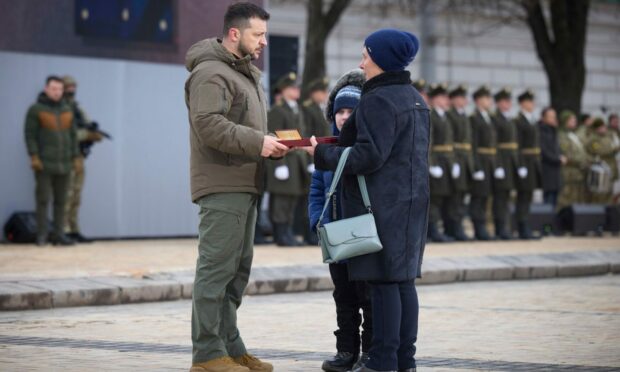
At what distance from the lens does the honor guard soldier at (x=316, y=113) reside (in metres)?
18.4

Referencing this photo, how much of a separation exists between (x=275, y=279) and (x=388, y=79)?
243 inches

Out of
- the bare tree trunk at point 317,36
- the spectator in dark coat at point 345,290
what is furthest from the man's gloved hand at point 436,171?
the spectator in dark coat at point 345,290

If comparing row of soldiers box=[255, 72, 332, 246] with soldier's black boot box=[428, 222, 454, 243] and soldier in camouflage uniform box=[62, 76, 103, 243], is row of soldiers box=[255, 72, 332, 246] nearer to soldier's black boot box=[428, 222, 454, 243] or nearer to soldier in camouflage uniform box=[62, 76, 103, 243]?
soldier in camouflage uniform box=[62, 76, 103, 243]

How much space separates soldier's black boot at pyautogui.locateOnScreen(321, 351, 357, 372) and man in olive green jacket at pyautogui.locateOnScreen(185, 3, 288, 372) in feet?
1.73

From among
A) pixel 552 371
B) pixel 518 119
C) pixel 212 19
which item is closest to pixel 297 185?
pixel 212 19

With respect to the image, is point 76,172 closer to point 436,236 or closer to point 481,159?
point 436,236

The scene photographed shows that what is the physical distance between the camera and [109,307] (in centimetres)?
1177

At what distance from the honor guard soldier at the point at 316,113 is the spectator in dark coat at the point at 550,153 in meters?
4.97

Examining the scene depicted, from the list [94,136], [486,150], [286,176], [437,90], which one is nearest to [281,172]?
[286,176]

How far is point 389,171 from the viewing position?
722cm

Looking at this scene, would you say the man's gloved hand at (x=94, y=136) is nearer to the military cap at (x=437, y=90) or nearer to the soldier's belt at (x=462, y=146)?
the military cap at (x=437, y=90)

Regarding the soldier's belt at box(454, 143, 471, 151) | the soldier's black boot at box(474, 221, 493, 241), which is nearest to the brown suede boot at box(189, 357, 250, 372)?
the soldier's belt at box(454, 143, 471, 151)

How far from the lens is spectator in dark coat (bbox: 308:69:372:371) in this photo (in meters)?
7.90

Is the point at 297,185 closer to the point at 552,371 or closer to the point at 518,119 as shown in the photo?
the point at 518,119
